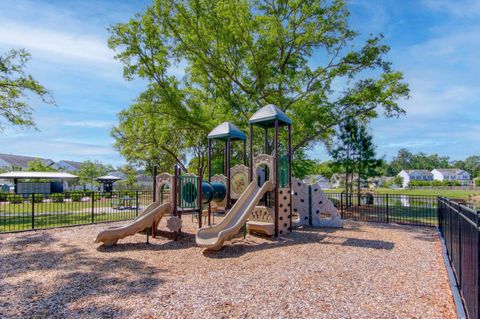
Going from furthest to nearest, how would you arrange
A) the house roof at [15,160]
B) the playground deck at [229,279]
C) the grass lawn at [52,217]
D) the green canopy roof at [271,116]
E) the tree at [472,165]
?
1. the tree at [472,165]
2. the house roof at [15,160]
3. the grass lawn at [52,217]
4. the green canopy roof at [271,116]
5. the playground deck at [229,279]

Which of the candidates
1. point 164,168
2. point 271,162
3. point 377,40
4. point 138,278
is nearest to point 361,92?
point 377,40

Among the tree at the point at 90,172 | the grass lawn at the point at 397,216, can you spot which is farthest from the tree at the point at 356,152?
the tree at the point at 90,172

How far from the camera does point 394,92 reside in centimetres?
1443

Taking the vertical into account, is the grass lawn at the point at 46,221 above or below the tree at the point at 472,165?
below

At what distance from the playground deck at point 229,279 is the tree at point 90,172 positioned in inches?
1614

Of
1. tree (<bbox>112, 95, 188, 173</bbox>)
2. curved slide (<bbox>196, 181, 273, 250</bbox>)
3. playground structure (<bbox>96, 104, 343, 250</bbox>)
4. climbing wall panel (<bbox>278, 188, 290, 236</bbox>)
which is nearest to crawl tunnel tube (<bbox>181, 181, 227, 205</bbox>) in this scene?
playground structure (<bbox>96, 104, 343, 250</bbox>)

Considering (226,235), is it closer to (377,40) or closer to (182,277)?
(182,277)

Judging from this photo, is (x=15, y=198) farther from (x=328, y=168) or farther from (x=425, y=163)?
(x=425, y=163)

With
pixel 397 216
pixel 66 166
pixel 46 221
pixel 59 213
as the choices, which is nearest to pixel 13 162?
pixel 66 166

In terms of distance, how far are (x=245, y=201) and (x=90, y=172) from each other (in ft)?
147

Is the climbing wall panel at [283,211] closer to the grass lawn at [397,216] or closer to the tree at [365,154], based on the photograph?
the grass lawn at [397,216]

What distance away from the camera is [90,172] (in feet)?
153

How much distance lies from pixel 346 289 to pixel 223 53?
14.1 meters

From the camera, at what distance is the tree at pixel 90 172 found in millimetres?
45344
